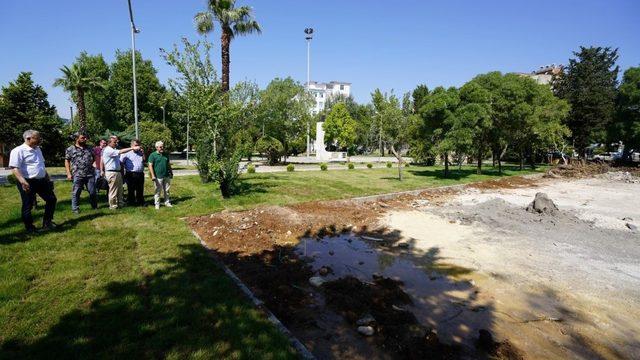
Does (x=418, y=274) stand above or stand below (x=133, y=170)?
below

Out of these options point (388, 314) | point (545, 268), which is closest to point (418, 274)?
point (388, 314)

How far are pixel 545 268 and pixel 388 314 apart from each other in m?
4.71

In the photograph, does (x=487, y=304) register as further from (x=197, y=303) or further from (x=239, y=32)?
(x=239, y=32)

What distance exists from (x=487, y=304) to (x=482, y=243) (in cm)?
404

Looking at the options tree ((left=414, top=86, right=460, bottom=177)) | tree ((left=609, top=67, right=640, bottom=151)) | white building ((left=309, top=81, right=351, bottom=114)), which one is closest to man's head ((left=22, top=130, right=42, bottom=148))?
tree ((left=414, top=86, right=460, bottom=177))

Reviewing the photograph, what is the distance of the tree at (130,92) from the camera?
1633 inches

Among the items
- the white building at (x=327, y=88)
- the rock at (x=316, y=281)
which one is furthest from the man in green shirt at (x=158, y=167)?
the white building at (x=327, y=88)

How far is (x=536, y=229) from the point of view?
11078 mm

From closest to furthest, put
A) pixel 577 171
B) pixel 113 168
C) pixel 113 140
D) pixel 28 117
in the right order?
1. pixel 113 140
2. pixel 113 168
3. pixel 28 117
4. pixel 577 171

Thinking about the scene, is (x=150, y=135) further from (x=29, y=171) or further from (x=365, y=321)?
(x=365, y=321)

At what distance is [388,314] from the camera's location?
5.06 m

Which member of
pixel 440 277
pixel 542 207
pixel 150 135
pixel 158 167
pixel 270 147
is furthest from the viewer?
pixel 270 147

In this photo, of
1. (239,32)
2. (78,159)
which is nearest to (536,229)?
(78,159)

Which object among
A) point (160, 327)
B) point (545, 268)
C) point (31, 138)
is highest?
point (31, 138)
